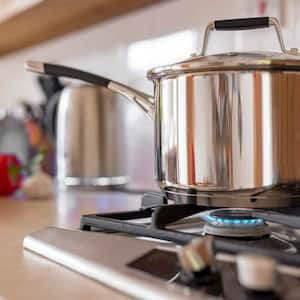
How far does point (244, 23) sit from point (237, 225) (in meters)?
0.25

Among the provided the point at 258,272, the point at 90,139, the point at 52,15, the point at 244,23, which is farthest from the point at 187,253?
the point at 52,15

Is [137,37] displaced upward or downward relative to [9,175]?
upward

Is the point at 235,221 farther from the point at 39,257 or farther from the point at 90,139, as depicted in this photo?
the point at 90,139

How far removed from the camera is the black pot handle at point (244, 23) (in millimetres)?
659

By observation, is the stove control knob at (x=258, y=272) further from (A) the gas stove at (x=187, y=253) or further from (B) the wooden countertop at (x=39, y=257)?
(B) the wooden countertop at (x=39, y=257)

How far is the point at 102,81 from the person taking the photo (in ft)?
2.58

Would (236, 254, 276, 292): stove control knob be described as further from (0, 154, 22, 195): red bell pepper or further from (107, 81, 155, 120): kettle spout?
(0, 154, 22, 195): red bell pepper

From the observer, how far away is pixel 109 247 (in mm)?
516

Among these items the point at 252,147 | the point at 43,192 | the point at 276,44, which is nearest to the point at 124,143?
the point at 43,192

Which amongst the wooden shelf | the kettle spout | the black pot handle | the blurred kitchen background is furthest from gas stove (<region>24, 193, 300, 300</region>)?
the wooden shelf

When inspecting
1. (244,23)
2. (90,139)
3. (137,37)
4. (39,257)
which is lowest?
(39,257)

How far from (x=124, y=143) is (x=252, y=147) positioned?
722mm

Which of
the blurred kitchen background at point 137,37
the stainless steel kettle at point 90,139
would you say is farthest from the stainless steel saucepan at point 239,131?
the stainless steel kettle at point 90,139

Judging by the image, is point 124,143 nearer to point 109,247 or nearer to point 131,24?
point 131,24
